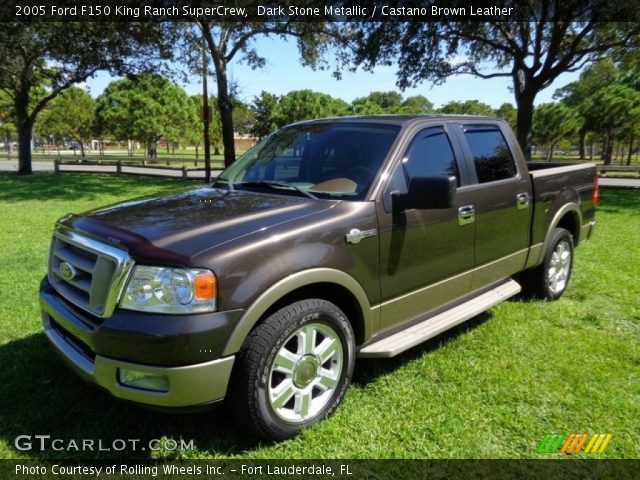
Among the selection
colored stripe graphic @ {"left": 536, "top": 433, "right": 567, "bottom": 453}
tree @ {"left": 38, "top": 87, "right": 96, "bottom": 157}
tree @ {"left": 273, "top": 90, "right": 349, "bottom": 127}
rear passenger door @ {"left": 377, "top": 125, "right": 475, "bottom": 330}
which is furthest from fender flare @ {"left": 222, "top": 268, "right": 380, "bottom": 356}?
tree @ {"left": 38, "top": 87, "right": 96, "bottom": 157}

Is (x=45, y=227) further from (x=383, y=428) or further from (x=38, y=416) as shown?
(x=383, y=428)

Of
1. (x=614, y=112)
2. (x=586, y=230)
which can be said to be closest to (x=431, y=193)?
(x=586, y=230)

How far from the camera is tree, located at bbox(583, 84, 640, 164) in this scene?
3317 cm

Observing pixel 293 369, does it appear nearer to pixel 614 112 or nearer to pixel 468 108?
pixel 614 112

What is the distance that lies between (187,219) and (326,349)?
44.4 inches

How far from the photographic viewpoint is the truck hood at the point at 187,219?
8.23ft

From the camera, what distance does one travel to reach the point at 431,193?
2984 millimetres

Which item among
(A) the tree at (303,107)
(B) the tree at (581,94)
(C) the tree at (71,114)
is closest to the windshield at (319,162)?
(B) the tree at (581,94)

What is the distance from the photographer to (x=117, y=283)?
2475 mm

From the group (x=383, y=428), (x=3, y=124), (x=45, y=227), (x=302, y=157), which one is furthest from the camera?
(x=3, y=124)

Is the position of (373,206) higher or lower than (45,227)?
higher

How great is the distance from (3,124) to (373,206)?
61686mm

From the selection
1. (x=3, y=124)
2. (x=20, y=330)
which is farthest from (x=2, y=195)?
(x=3, y=124)

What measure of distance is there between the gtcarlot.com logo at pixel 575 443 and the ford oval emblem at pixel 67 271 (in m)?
2.90
